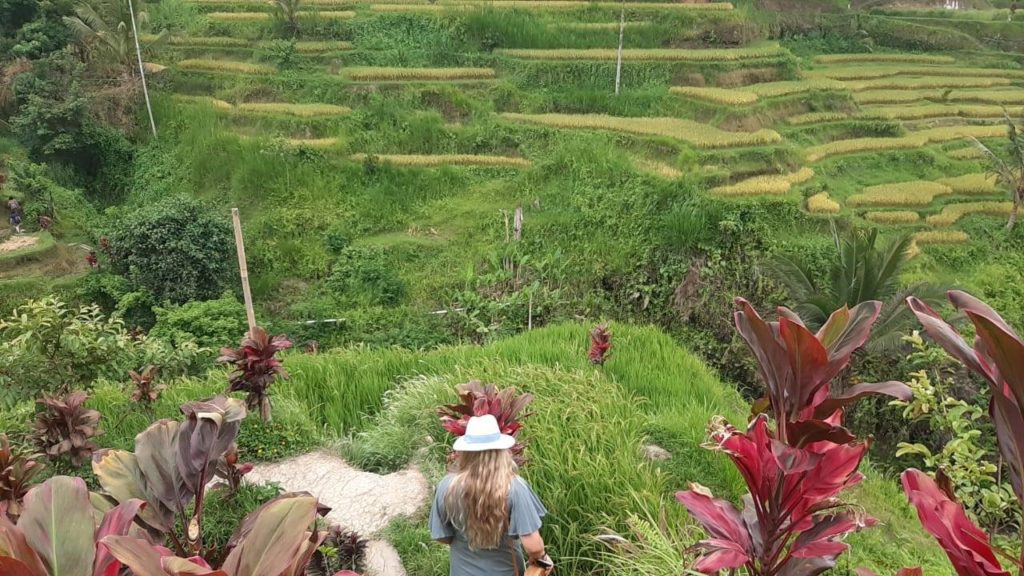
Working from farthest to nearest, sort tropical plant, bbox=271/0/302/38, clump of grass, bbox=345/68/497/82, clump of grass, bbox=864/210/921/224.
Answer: tropical plant, bbox=271/0/302/38 < clump of grass, bbox=345/68/497/82 < clump of grass, bbox=864/210/921/224

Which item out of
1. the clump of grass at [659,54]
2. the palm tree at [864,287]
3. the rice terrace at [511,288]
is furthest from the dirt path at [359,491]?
the clump of grass at [659,54]

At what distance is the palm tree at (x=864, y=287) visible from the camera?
5.80m

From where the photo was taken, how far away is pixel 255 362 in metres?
3.30

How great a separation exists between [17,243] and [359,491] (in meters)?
8.69

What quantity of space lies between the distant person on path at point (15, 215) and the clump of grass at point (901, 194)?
11.8 m

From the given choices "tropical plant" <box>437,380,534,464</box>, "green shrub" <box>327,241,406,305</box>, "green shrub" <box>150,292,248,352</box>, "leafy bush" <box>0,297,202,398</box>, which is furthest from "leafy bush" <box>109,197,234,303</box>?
"tropical plant" <box>437,380,534,464</box>

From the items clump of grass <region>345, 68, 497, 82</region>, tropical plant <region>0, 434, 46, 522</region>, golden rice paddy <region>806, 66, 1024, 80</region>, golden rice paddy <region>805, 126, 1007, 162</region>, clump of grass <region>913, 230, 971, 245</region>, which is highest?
clump of grass <region>345, 68, 497, 82</region>

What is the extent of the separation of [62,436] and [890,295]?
21.5ft

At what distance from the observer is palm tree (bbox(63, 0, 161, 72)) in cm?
1109

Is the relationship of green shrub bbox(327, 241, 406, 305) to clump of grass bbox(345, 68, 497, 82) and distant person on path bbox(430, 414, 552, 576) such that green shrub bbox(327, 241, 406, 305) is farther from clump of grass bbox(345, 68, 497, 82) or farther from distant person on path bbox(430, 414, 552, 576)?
distant person on path bbox(430, 414, 552, 576)

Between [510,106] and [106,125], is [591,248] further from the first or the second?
[106,125]

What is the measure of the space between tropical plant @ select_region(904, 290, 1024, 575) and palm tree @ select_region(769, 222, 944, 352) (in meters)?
5.21

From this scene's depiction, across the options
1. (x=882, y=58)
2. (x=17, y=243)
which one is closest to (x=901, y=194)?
(x=882, y=58)

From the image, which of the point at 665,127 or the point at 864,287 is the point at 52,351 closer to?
the point at 864,287
